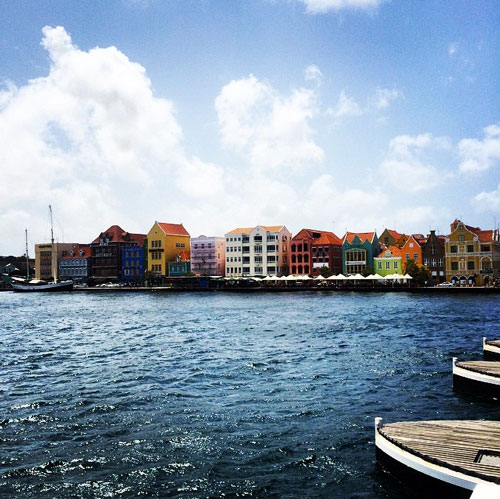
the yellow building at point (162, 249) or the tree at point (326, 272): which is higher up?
the yellow building at point (162, 249)

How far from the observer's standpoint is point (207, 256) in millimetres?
158000

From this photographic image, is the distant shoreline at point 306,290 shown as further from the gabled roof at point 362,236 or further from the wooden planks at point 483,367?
the wooden planks at point 483,367

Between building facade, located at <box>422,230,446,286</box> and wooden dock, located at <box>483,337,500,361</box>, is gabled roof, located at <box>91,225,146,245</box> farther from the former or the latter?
wooden dock, located at <box>483,337,500,361</box>

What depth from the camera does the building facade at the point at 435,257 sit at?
122m

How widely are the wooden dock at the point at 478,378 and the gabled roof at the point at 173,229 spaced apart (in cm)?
14287

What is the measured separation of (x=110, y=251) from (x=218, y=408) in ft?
517

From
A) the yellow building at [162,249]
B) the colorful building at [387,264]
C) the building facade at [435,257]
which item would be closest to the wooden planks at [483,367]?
the building facade at [435,257]

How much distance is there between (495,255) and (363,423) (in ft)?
349

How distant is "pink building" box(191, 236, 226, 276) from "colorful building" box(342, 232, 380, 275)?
3936 cm

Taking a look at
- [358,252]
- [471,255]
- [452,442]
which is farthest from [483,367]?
[358,252]

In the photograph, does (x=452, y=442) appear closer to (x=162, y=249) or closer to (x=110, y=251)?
(x=162, y=249)

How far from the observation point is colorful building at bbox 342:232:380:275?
445ft

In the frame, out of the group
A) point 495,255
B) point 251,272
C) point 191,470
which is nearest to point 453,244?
point 495,255

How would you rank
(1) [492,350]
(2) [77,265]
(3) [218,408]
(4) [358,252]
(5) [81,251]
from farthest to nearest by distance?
(5) [81,251] < (2) [77,265] < (4) [358,252] < (1) [492,350] < (3) [218,408]
